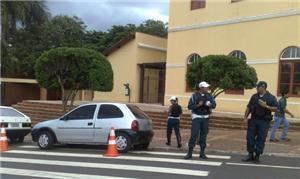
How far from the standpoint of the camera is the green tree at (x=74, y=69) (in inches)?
801

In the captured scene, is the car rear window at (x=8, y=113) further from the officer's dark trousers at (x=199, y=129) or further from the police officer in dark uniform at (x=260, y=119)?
the police officer in dark uniform at (x=260, y=119)

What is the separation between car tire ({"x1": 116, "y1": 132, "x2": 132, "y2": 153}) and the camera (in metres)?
13.5

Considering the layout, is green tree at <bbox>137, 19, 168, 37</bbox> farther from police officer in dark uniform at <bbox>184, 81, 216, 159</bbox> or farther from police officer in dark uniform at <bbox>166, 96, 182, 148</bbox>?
police officer in dark uniform at <bbox>184, 81, 216, 159</bbox>

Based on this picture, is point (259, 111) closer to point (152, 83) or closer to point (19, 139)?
point (19, 139)

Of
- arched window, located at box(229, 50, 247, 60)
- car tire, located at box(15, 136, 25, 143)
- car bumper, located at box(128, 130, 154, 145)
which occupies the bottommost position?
car tire, located at box(15, 136, 25, 143)

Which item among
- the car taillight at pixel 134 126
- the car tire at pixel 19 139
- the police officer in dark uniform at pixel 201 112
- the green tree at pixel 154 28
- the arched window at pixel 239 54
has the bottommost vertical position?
the car tire at pixel 19 139

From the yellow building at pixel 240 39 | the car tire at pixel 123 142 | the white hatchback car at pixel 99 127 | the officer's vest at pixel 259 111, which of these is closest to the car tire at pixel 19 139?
the white hatchback car at pixel 99 127

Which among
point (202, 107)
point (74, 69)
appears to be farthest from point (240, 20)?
point (202, 107)

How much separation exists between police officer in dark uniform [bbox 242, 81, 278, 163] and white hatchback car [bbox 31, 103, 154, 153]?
3.43m

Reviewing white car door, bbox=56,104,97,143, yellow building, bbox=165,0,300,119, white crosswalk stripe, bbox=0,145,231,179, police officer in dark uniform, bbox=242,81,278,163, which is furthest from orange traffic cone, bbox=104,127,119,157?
yellow building, bbox=165,0,300,119

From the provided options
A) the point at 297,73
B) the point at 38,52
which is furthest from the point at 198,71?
the point at 38,52

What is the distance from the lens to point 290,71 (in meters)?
23.3

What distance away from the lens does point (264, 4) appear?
24.4 metres

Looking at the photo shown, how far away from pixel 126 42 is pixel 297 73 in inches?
581
